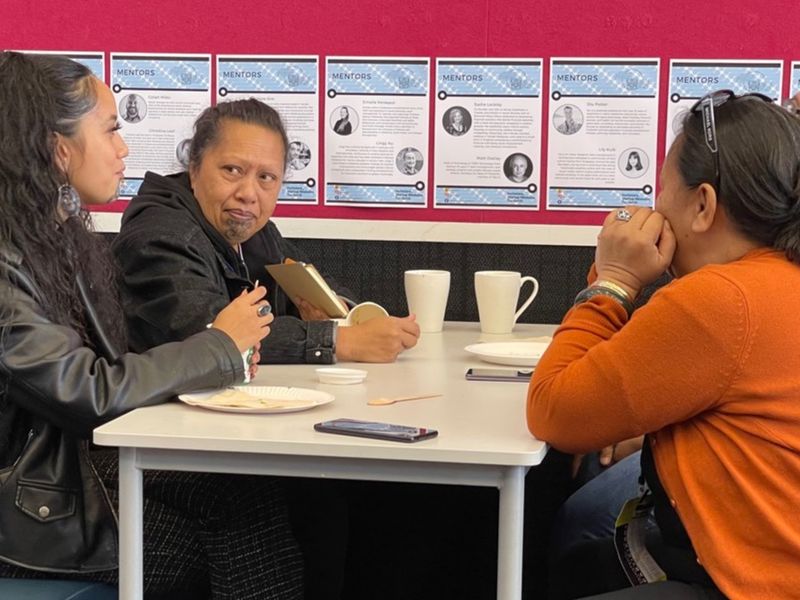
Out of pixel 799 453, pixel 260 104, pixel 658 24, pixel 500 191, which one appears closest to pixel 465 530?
pixel 500 191

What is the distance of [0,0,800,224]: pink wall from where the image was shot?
8.84 ft

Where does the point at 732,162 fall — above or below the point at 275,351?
above

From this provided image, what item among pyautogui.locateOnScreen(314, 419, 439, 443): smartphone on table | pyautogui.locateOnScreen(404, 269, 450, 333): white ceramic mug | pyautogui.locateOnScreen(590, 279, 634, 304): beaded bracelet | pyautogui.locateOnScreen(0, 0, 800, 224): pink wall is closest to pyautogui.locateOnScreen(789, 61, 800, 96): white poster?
pyautogui.locateOnScreen(0, 0, 800, 224): pink wall

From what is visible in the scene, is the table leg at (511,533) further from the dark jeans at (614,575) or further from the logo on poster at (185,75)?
the logo on poster at (185,75)

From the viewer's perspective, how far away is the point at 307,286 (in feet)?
7.44

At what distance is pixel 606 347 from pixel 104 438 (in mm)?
642

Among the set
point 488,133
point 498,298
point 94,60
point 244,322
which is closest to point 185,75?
point 94,60

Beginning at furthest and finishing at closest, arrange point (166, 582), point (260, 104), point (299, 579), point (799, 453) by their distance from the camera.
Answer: point (260, 104) < point (299, 579) < point (166, 582) < point (799, 453)

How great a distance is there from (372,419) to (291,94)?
4.90 ft

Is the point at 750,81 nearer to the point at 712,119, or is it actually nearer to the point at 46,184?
the point at 712,119

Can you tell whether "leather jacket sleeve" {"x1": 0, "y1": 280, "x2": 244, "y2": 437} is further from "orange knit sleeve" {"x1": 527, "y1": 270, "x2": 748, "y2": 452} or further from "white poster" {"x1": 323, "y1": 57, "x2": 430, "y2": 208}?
"white poster" {"x1": 323, "y1": 57, "x2": 430, "y2": 208}

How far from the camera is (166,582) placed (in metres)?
1.69

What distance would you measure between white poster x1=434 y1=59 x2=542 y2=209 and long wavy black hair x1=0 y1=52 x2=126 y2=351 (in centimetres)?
115

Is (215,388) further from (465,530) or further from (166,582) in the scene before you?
(465,530)
